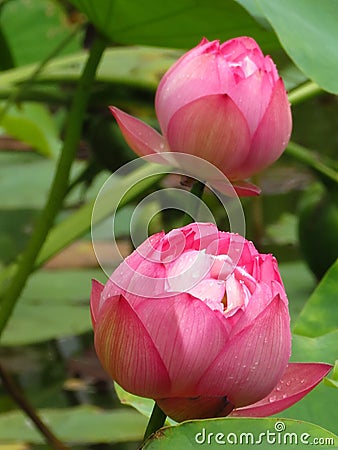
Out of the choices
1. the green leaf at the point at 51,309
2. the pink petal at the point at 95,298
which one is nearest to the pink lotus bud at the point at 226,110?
the pink petal at the point at 95,298

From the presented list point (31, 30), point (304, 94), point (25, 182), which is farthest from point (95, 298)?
point (25, 182)

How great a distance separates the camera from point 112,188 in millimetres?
945

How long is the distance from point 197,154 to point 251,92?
0.14 ft

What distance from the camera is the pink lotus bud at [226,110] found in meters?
0.48

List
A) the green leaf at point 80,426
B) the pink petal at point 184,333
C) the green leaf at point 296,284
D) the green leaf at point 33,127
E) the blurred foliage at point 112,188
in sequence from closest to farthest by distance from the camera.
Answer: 1. the pink petal at point 184,333
2. the blurred foliage at point 112,188
3. the green leaf at point 80,426
4. the green leaf at point 296,284
5. the green leaf at point 33,127

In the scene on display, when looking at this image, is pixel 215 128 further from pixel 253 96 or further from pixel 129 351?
pixel 129 351

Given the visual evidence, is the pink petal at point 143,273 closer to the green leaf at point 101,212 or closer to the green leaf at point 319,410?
the green leaf at point 319,410

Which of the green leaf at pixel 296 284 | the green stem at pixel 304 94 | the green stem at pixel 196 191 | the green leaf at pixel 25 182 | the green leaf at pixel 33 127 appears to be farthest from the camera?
the green leaf at pixel 25 182

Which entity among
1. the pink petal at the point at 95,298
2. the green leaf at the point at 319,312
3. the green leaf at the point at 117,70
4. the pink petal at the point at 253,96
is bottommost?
the green leaf at the point at 117,70

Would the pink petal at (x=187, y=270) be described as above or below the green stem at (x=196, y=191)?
above

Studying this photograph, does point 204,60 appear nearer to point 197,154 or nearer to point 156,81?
point 197,154

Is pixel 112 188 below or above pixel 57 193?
below

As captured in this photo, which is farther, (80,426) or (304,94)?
(80,426)

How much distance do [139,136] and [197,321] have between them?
180mm
